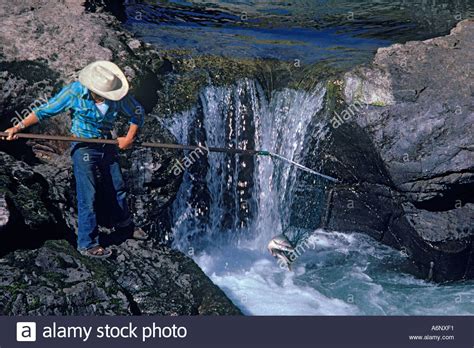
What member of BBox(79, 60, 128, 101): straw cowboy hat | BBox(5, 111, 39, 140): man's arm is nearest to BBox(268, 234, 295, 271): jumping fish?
BBox(79, 60, 128, 101): straw cowboy hat

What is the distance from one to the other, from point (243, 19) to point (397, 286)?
5.49 meters

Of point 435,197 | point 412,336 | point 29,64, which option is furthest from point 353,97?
point 29,64

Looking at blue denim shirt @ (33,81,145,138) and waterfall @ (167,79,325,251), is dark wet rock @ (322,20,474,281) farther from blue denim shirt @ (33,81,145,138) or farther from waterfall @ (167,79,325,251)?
blue denim shirt @ (33,81,145,138)

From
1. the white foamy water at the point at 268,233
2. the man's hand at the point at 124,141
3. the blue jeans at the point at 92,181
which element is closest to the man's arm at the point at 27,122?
the blue jeans at the point at 92,181

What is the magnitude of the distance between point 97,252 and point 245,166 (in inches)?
96.9

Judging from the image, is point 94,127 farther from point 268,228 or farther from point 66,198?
point 268,228

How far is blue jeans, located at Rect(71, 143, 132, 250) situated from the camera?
6215mm

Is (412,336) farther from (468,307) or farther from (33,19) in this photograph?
(33,19)

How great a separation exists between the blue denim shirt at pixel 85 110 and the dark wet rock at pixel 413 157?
282 cm

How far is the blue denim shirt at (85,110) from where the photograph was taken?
5922 mm

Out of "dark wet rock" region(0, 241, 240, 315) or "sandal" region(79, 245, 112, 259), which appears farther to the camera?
"sandal" region(79, 245, 112, 259)

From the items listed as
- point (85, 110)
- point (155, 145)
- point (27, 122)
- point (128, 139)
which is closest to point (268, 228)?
point (155, 145)

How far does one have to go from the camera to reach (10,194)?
630 cm

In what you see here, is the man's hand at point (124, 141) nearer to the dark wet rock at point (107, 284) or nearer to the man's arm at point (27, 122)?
the man's arm at point (27, 122)
